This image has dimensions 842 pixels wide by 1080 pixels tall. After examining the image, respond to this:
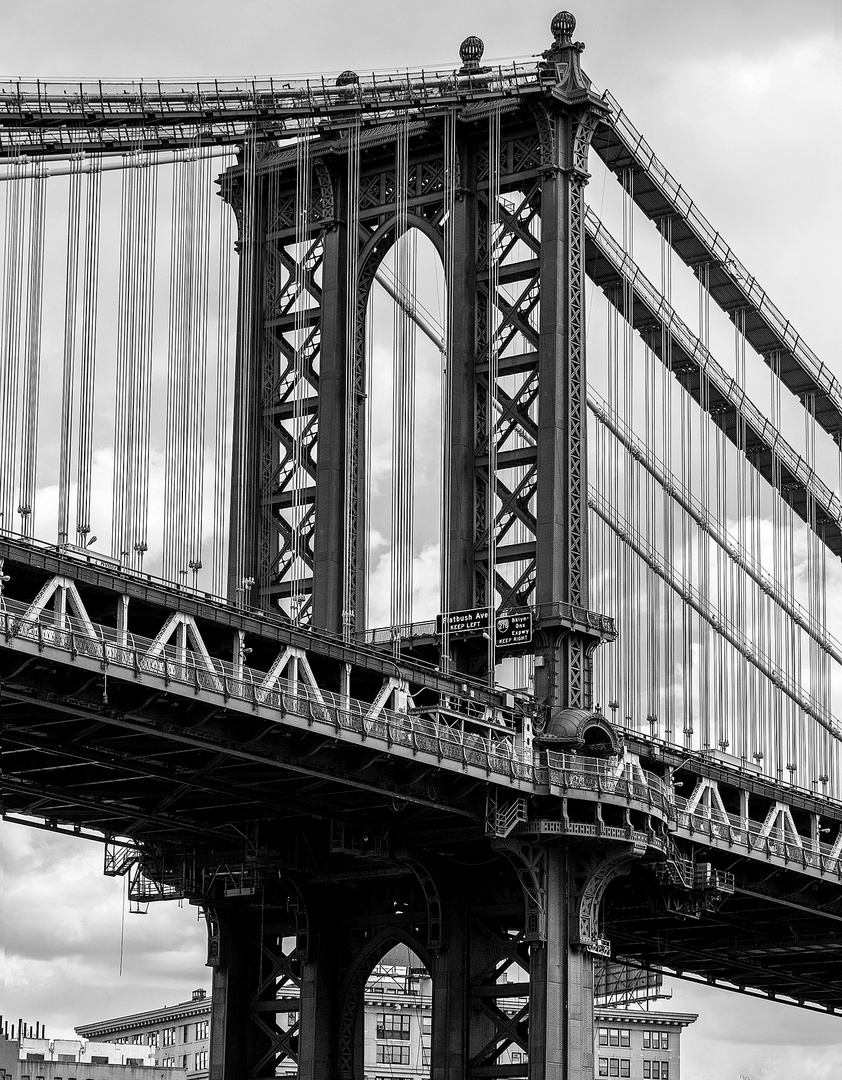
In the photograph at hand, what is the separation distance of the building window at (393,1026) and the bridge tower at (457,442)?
100622mm

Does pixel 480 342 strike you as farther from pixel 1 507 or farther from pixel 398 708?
pixel 1 507

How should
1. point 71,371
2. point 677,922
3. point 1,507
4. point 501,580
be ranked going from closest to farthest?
point 1,507
point 71,371
point 501,580
point 677,922

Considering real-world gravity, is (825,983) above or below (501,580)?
below

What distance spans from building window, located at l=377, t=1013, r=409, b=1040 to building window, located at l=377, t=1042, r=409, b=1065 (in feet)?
2.81

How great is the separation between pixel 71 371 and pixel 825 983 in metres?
74.0

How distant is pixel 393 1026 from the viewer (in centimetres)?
18800

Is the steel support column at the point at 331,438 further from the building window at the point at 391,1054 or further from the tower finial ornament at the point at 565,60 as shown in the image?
the building window at the point at 391,1054

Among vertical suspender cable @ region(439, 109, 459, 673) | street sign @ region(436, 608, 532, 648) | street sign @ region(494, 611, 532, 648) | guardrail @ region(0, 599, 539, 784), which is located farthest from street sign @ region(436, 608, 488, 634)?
guardrail @ region(0, 599, 539, 784)

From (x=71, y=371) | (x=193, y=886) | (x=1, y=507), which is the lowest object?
(x=193, y=886)

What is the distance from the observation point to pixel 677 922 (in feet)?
346

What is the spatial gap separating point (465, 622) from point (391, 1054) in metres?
112

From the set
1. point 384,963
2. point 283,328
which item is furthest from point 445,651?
point 384,963

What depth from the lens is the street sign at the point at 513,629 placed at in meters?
80.2

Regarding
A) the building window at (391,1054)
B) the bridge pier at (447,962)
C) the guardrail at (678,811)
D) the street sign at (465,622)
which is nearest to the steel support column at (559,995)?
the bridge pier at (447,962)
